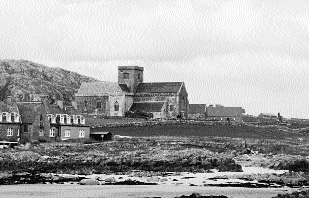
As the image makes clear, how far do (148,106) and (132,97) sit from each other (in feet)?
17.0

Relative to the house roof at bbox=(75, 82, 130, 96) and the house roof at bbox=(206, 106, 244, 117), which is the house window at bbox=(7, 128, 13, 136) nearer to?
the house roof at bbox=(75, 82, 130, 96)

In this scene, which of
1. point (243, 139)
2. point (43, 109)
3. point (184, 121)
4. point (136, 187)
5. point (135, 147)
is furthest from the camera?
point (184, 121)

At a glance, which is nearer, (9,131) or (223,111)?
(9,131)

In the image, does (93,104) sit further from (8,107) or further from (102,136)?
(8,107)

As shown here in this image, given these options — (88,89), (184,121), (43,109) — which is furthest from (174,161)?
(88,89)

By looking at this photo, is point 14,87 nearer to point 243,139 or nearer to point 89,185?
point 243,139

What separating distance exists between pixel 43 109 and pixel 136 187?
143ft


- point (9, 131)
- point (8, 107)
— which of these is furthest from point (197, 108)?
point (9, 131)

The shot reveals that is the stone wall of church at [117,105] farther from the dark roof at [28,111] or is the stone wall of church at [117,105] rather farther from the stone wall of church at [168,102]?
the dark roof at [28,111]

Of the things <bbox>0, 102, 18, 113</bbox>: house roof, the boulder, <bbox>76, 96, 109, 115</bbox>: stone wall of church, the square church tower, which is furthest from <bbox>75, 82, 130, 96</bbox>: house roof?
the boulder

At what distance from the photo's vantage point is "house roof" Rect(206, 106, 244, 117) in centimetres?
15450

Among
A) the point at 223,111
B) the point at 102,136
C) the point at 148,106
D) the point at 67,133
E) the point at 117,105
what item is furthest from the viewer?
the point at 223,111

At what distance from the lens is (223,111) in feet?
A: 509

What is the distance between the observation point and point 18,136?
8438 cm
